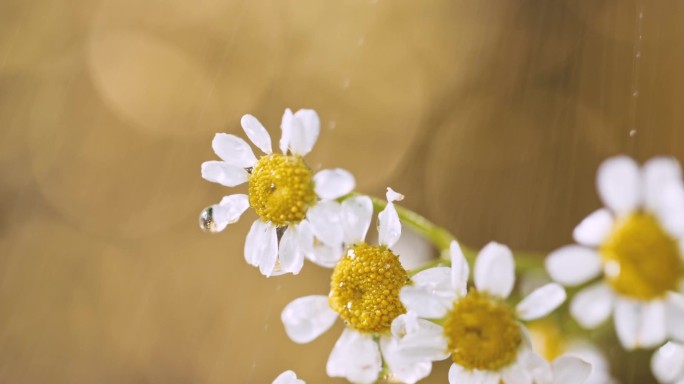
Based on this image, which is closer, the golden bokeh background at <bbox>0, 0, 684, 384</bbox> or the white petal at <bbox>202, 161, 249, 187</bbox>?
the white petal at <bbox>202, 161, 249, 187</bbox>

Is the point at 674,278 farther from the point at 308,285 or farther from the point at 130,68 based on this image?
the point at 130,68

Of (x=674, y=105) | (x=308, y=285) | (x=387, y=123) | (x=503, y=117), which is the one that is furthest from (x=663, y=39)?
(x=308, y=285)

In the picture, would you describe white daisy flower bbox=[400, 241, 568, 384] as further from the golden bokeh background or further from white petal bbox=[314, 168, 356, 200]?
the golden bokeh background

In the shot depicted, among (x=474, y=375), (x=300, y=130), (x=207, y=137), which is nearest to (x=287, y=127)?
(x=300, y=130)

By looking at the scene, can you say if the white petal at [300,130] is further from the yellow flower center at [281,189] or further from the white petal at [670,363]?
the white petal at [670,363]

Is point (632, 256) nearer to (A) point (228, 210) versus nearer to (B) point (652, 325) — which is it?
(B) point (652, 325)

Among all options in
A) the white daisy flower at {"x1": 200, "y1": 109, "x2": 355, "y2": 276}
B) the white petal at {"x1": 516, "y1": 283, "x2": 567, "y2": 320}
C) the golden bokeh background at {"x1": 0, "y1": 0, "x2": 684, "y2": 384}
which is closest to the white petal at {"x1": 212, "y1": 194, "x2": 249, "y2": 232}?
the white daisy flower at {"x1": 200, "y1": 109, "x2": 355, "y2": 276}

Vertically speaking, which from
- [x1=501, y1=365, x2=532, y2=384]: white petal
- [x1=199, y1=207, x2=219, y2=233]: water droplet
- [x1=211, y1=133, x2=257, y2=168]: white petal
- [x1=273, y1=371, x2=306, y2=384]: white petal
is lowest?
[x1=501, y1=365, x2=532, y2=384]: white petal

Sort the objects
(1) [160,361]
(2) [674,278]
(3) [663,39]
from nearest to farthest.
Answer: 1. (2) [674,278]
2. (3) [663,39]
3. (1) [160,361]
